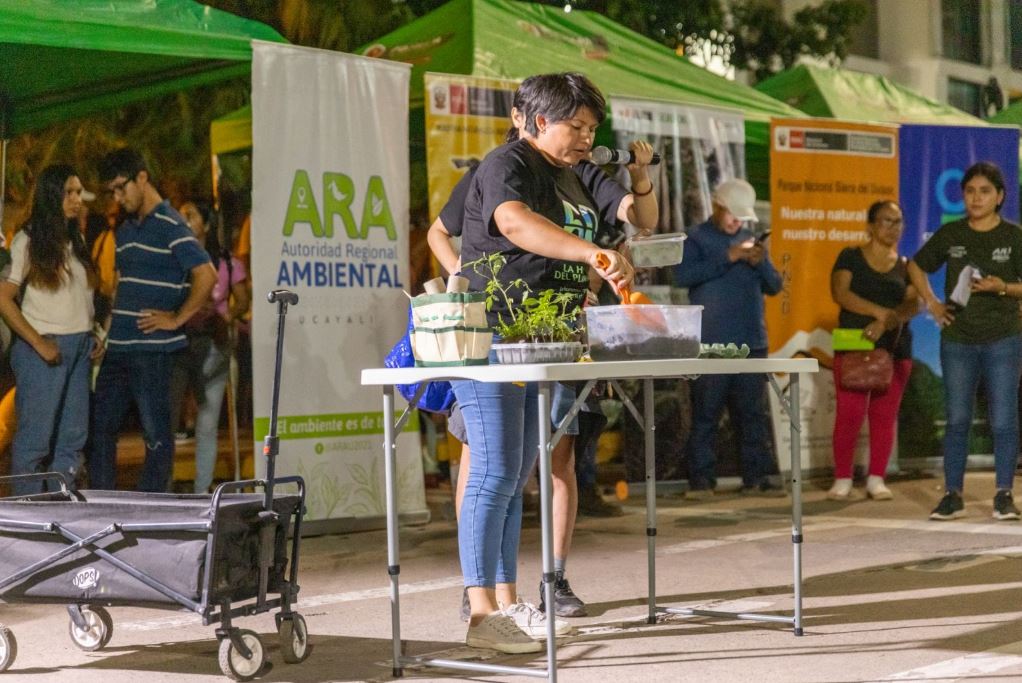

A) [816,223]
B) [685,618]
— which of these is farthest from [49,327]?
[816,223]

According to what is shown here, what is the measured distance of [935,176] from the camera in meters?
11.6

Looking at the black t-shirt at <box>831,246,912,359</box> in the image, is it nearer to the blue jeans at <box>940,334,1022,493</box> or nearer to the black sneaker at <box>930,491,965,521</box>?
the blue jeans at <box>940,334,1022,493</box>

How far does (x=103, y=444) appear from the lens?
8.30m

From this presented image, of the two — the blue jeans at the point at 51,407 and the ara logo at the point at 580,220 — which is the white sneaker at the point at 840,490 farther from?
the ara logo at the point at 580,220

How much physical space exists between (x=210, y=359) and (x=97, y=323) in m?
0.90

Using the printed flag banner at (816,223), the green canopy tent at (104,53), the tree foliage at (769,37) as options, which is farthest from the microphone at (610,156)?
the tree foliage at (769,37)

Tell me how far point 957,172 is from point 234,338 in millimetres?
5899

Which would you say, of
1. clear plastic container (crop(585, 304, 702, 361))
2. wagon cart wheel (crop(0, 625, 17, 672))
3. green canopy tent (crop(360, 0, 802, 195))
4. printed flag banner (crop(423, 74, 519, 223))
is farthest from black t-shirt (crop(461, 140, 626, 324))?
green canopy tent (crop(360, 0, 802, 195))

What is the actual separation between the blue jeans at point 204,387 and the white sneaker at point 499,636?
174 inches

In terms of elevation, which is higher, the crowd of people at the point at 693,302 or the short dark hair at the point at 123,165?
the short dark hair at the point at 123,165

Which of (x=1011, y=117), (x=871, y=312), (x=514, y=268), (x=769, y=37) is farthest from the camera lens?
(x=769, y=37)

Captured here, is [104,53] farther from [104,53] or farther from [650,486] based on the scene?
[650,486]

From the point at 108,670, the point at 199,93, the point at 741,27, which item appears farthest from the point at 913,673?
the point at 741,27

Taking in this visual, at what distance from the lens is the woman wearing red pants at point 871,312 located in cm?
1010
